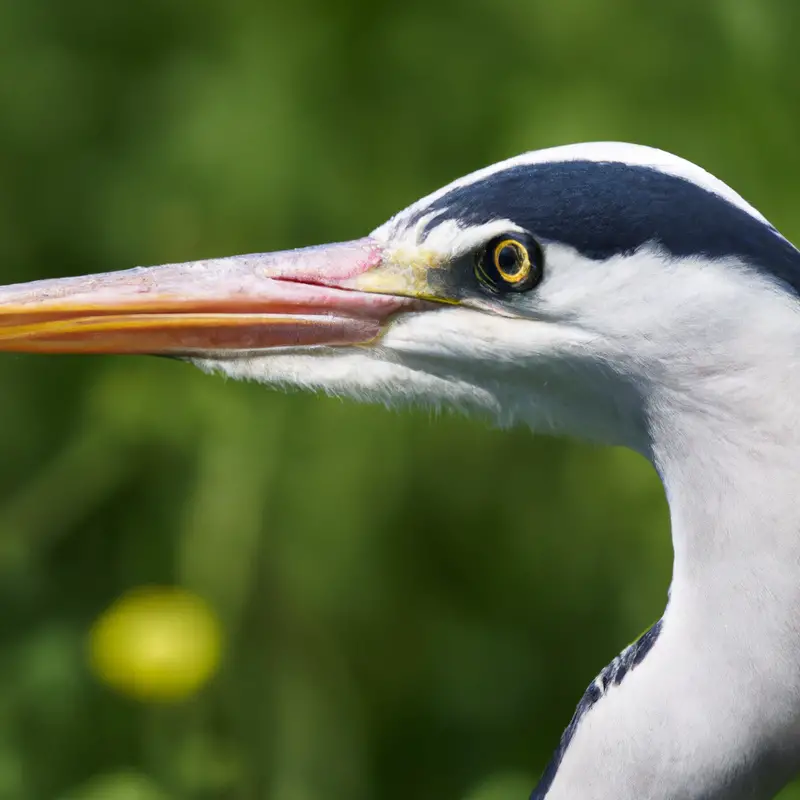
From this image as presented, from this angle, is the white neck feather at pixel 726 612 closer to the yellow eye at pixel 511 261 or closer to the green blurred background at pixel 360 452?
the yellow eye at pixel 511 261

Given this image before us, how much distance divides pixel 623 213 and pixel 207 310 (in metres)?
0.46

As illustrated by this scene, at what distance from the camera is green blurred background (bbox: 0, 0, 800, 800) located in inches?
102

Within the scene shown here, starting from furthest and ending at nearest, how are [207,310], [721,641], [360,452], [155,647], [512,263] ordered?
[360,452]
[155,647]
[207,310]
[512,263]
[721,641]

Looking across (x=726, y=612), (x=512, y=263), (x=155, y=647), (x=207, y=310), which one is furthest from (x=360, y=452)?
(x=726, y=612)

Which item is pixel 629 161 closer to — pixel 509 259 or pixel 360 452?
pixel 509 259

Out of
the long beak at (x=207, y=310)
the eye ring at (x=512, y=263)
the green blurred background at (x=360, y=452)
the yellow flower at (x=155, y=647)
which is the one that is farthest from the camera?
the green blurred background at (x=360, y=452)

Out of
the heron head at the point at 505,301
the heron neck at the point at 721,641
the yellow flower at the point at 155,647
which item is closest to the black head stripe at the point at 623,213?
the heron head at the point at 505,301

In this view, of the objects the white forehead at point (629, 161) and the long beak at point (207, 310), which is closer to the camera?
the white forehead at point (629, 161)

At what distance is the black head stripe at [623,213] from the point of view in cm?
122

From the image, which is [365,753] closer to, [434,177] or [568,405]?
[434,177]

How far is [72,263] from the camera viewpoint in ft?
9.55

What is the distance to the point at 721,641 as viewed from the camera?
1.22 m

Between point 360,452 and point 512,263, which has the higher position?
point 512,263

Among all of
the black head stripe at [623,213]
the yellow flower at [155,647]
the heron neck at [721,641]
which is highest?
the black head stripe at [623,213]
